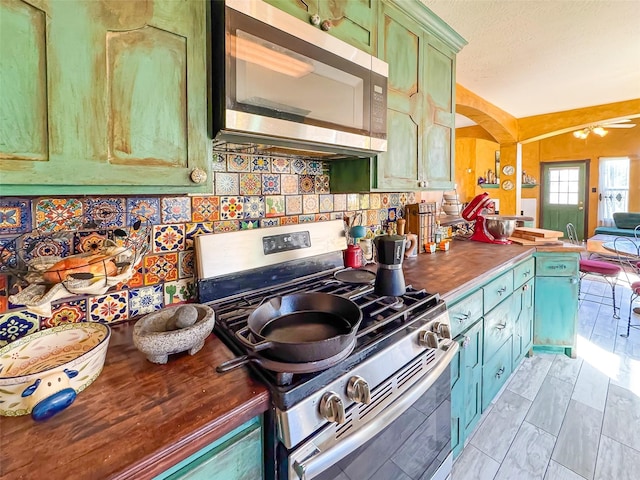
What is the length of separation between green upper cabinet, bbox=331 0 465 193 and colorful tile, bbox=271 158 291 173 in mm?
274

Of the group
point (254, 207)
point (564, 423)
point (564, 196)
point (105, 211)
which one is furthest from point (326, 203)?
point (564, 196)

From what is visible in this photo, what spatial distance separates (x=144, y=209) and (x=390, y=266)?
898 mm

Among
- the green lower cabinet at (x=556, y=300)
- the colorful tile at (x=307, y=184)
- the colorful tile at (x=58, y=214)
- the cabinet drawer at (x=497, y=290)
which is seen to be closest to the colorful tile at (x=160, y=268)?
the colorful tile at (x=58, y=214)

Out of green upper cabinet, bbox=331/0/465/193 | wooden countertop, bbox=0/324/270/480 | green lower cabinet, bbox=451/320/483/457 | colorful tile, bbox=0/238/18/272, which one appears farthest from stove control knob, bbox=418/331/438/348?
colorful tile, bbox=0/238/18/272

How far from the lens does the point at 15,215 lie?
0.84m

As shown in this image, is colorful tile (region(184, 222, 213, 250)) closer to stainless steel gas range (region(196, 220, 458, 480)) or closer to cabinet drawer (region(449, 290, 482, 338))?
stainless steel gas range (region(196, 220, 458, 480))

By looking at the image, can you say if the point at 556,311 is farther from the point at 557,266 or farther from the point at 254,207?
the point at 254,207

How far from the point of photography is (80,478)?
18.8 inches

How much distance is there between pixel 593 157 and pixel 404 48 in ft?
25.5

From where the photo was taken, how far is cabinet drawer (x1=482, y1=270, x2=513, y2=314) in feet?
5.24

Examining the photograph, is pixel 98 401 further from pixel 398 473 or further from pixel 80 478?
pixel 398 473

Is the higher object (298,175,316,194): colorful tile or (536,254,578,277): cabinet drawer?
(298,175,316,194): colorful tile

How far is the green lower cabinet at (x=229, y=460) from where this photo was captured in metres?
0.59

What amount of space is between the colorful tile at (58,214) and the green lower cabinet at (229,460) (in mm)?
752
